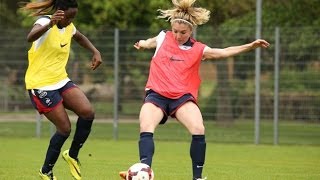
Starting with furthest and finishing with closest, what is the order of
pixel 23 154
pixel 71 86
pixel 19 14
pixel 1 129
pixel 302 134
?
pixel 19 14 → pixel 1 129 → pixel 302 134 → pixel 23 154 → pixel 71 86

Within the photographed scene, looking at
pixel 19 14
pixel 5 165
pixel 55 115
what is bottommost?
pixel 5 165

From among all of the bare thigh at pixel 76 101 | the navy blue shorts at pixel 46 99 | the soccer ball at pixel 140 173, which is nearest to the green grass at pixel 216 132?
the bare thigh at pixel 76 101

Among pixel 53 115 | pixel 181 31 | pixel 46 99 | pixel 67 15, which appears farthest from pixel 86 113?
pixel 181 31

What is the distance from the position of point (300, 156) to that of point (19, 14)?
1600cm

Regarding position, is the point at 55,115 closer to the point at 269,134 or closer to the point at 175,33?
the point at 175,33

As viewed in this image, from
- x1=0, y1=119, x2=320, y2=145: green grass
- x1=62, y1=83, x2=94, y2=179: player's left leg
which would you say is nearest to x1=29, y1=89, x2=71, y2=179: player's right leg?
x1=62, y1=83, x2=94, y2=179: player's left leg

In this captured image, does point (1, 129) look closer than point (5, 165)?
No

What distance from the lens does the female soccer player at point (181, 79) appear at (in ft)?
32.3

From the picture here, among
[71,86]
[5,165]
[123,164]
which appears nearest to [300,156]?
[123,164]

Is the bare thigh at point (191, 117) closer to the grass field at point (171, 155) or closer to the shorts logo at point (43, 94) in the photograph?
the shorts logo at point (43, 94)

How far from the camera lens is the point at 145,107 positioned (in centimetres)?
989

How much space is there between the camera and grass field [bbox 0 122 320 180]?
40.9 ft

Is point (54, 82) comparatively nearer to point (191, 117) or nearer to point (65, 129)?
point (65, 129)

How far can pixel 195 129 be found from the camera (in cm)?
982
